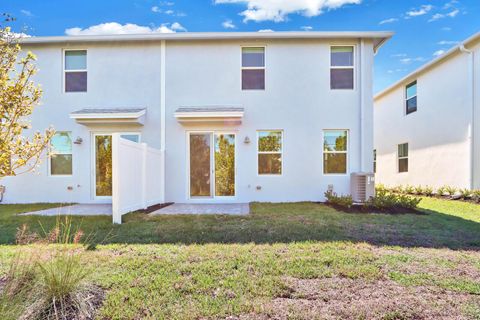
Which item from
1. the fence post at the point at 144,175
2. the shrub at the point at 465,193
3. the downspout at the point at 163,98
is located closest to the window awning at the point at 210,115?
the downspout at the point at 163,98

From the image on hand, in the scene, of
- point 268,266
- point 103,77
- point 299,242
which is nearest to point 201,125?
point 103,77

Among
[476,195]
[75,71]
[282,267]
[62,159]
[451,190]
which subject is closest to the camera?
[282,267]

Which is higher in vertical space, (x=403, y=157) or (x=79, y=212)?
(x=403, y=157)

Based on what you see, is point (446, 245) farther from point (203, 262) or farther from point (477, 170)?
point (477, 170)

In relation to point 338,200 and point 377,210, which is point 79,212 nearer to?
point 338,200

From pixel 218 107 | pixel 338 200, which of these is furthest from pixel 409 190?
pixel 218 107

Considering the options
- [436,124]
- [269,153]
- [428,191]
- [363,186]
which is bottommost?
[428,191]

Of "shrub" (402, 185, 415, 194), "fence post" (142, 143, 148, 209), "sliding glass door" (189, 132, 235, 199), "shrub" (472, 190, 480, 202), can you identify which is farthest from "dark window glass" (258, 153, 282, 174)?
"shrub" (402, 185, 415, 194)

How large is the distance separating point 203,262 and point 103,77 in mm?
8999

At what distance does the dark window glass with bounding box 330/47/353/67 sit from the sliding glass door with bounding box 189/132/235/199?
15.6 feet

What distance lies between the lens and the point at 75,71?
34.1ft

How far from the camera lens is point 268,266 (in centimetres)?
400

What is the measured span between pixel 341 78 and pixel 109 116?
846 centimetres

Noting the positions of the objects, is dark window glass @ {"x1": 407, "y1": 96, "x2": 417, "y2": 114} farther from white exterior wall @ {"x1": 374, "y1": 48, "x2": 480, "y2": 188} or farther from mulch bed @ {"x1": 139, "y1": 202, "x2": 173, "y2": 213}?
mulch bed @ {"x1": 139, "y1": 202, "x2": 173, "y2": 213}
